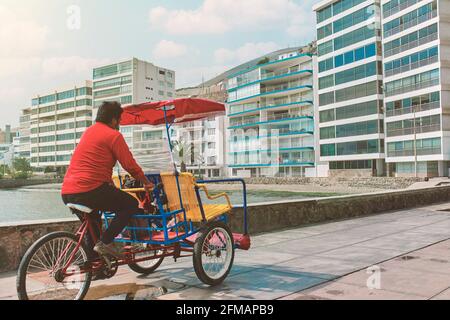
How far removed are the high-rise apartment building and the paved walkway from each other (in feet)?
208

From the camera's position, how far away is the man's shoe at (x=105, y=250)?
3.92m

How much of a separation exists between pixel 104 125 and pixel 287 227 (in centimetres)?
611

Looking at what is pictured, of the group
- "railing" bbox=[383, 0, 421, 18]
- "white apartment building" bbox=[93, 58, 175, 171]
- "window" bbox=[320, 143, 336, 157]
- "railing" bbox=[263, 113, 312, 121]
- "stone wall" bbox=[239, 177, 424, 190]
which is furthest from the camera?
"white apartment building" bbox=[93, 58, 175, 171]

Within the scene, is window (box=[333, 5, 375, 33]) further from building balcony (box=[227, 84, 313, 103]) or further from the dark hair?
the dark hair

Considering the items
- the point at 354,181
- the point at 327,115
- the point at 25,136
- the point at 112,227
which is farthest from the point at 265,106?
the point at 25,136

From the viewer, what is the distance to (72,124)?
11175 cm

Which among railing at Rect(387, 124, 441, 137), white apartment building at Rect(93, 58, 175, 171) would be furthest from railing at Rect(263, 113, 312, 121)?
white apartment building at Rect(93, 58, 175, 171)

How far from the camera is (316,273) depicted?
4992mm

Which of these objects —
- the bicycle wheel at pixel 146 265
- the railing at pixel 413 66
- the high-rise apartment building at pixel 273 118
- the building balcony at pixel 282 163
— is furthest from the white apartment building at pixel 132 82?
the bicycle wheel at pixel 146 265

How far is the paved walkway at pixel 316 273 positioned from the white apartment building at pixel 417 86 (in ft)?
156

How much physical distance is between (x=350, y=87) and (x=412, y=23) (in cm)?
1206

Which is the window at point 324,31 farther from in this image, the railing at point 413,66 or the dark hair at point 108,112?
the dark hair at point 108,112

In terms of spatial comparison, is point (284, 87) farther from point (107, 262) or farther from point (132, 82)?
point (107, 262)

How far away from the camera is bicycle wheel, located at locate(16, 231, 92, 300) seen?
3572 mm
